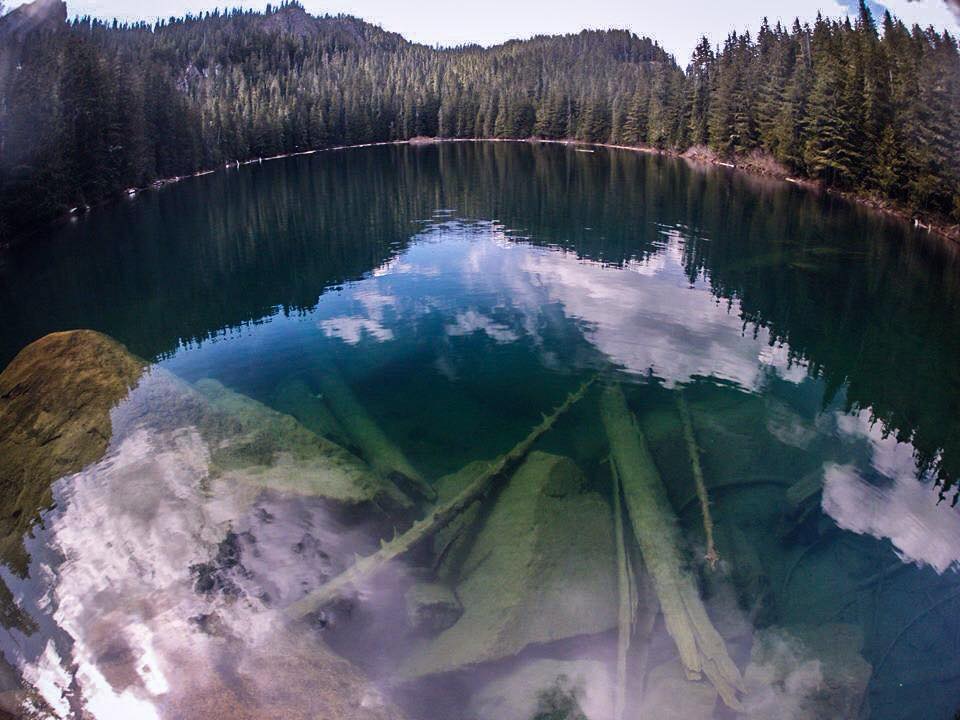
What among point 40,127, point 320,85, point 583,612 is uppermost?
point 320,85

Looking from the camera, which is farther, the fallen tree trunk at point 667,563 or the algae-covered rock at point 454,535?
the algae-covered rock at point 454,535

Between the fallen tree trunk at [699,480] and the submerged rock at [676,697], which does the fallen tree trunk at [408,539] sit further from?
the submerged rock at [676,697]

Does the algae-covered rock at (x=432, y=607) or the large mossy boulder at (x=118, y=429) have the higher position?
the large mossy boulder at (x=118, y=429)

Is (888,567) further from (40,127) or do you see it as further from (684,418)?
(40,127)

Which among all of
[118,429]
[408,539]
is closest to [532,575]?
[408,539]

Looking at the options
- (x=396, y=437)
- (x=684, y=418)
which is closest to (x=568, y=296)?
(x=684, y=418)

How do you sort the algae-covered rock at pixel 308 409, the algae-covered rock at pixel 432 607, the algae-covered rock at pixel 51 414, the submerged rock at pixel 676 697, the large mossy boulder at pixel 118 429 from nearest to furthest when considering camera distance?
the submerged rock at pixel 676 697 < the algae-covered rock at pixel 432 607 < the large mossy boulder at pixel 118 429 < the algae-covered rock at pixel 51 414 < the algae-covered rock at pixel 308 409

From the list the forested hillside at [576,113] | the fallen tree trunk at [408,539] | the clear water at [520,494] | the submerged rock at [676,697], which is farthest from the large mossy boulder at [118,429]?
the forested hillside at [576,113]
